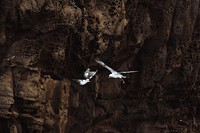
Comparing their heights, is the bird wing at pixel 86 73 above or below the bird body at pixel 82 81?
above

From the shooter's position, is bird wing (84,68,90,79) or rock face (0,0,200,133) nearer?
rock face (0,0,200,133)

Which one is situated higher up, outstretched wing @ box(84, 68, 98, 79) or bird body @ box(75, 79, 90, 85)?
outstretched wing @ box(84, 68, 98, 79)

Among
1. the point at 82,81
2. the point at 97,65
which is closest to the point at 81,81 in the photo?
the point at 82,81

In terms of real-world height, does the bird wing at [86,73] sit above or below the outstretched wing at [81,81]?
above

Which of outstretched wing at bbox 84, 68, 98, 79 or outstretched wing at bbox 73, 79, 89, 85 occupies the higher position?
outstretched wing at bbox 84, 68, 98, 79

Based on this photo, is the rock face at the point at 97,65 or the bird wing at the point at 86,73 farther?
the bird wing at the point at 86,73

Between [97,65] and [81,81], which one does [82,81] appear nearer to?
[81,81]

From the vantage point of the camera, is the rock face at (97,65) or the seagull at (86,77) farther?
the seagull at (86,77)

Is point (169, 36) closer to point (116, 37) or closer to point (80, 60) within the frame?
point (116, 37)

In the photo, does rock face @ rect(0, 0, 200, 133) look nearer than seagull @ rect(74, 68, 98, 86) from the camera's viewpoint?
Yes
